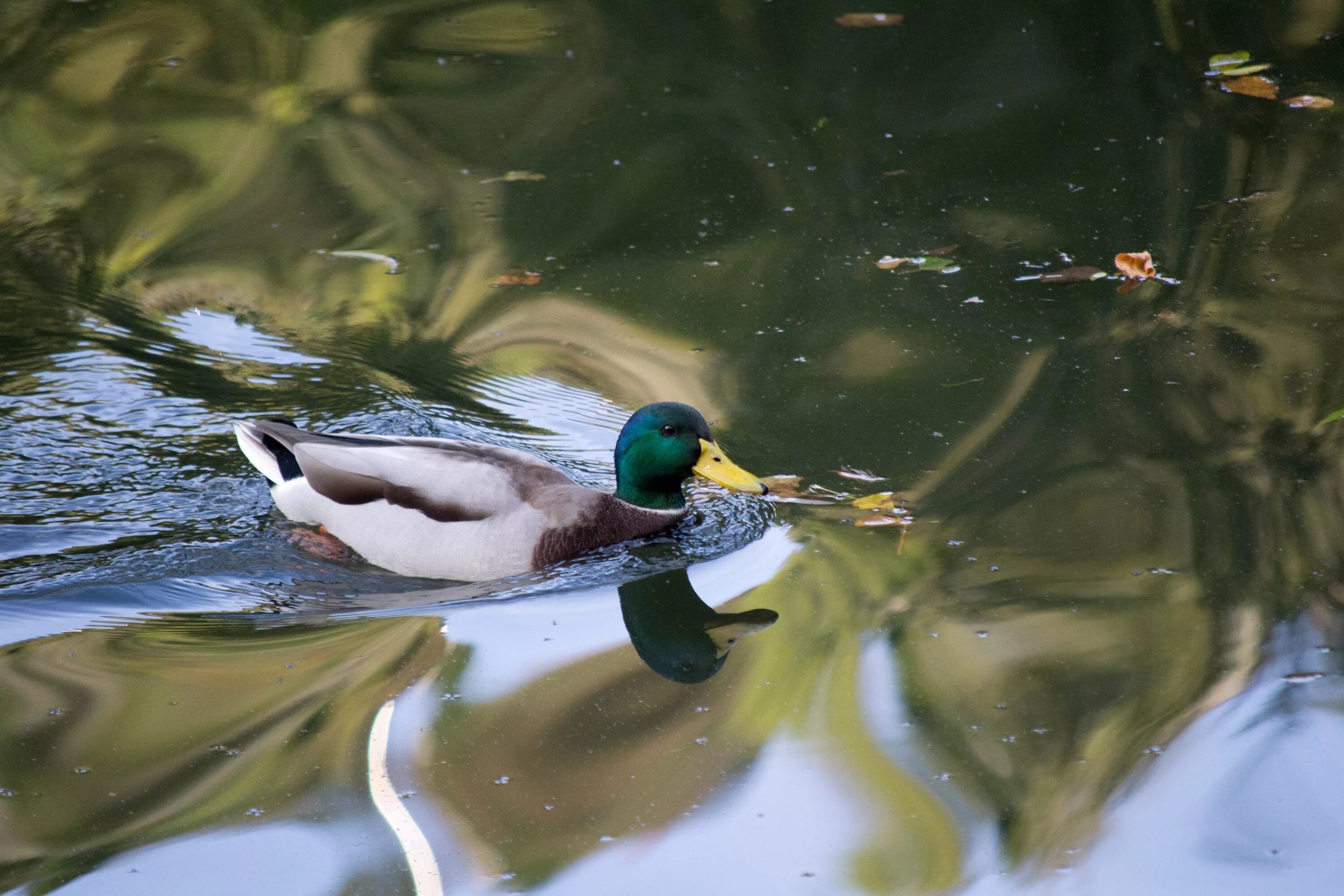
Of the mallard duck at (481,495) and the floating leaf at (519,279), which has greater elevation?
the floating leaf at (519,279)

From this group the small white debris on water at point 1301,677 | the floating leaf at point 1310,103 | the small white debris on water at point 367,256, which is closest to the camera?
the small white debris on water at point 1301,677

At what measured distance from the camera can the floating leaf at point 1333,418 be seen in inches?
190

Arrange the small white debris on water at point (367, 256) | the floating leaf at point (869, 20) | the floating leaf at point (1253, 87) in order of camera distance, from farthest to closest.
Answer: the floating leaf at point (869, 20) < the floating leaf at point (1253, 87) < the small white debris on water at point (367, 256)

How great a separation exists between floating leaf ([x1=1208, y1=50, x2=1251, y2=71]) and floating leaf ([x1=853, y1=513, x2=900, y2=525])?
522 cm

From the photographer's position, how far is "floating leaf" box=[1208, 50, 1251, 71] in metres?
8.55

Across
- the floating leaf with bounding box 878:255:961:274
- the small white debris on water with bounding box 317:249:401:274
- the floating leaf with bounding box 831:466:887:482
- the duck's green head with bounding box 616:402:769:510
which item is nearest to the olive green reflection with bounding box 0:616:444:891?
the duck's green head with bounding box 616:402:769:510

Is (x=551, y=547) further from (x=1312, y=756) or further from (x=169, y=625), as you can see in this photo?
→ (x=1312, y=756)

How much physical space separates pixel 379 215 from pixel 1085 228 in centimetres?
394

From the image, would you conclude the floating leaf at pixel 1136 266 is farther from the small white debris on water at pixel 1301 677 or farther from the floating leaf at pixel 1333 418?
the small white debris on water at pixel 1301 677

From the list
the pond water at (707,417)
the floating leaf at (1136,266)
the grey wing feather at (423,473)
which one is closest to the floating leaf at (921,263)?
the pond water at (707,417)

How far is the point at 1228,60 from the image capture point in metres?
8.58

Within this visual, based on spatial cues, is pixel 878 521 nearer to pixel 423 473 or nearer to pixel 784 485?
pixel 784 485

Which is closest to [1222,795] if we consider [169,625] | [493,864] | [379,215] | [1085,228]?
[493,864]

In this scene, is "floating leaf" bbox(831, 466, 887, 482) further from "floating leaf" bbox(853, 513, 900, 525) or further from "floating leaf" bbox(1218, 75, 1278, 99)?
"floating leaf" bbox(1218, 75, 1278, 99)
